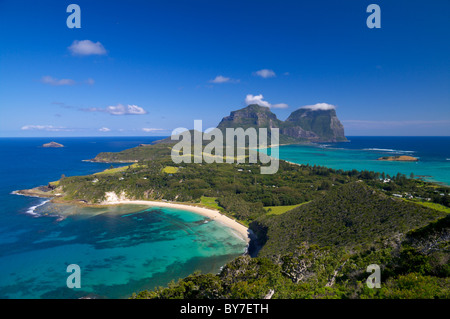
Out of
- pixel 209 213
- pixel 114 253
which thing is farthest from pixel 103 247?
pixel 209 213

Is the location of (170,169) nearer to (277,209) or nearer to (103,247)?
(277,209)

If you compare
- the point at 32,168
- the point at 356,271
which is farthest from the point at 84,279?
the point at 32,168

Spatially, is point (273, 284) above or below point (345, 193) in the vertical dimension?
below

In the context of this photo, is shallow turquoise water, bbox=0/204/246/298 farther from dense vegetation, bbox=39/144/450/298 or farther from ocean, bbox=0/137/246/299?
dense vegetation, bbox=39/144/450/298

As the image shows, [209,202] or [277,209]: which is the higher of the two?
[277,209]

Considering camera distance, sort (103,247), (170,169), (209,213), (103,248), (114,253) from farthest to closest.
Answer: (170,169), (209,213), (103,247), (103,248), (114,253)
